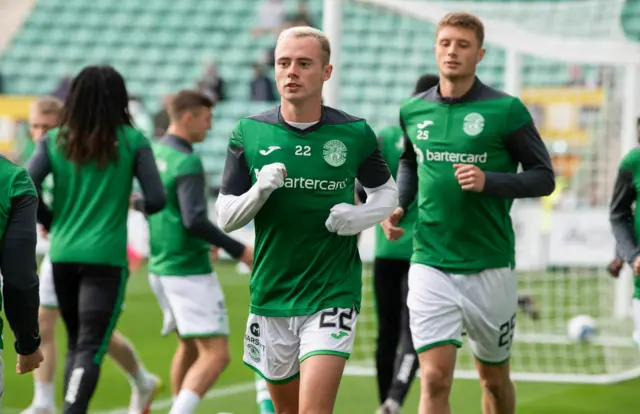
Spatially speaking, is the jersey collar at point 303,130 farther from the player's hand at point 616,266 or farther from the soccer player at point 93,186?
the player's hand at point 616,266

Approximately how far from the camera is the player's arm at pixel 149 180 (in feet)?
20.9

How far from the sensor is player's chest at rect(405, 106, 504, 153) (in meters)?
6.01

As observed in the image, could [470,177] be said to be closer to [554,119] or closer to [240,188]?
[240,188]

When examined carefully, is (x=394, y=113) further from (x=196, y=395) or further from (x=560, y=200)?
(x=196, y=395)

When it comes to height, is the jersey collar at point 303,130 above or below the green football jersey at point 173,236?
above

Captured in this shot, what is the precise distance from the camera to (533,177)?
234 inches

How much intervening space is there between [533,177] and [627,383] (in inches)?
174

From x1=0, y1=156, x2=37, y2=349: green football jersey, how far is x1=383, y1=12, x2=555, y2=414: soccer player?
231 cm

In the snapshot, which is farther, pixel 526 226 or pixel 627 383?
pixel 526 226

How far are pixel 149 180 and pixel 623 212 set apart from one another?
2.68 meters

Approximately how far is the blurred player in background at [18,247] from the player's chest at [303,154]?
1.11 meters

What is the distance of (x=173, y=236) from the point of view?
718cm

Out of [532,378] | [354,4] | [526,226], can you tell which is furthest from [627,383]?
[526,226]

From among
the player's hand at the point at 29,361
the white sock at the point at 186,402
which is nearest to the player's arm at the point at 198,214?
the white sock at the point at 186,402
